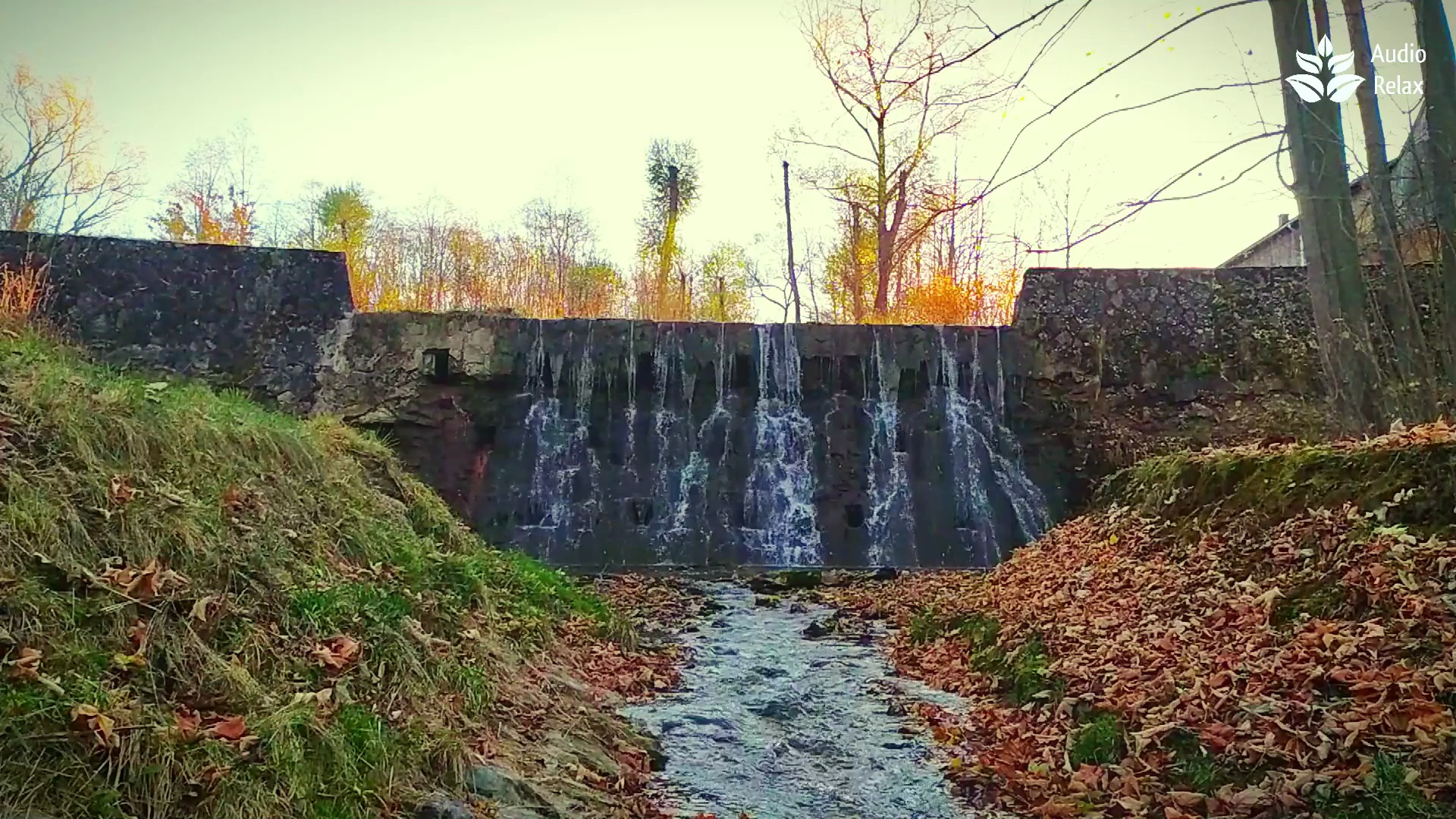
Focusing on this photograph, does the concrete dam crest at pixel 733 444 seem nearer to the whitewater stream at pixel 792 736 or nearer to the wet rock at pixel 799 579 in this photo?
the wet rock at pixel 799 579

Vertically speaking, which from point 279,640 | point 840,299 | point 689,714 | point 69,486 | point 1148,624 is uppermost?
point 840,299

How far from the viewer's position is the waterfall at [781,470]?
1233 centimetres

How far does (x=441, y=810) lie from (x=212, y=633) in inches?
42.3

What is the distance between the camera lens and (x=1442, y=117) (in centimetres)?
597

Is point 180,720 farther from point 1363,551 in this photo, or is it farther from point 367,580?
point 1363,551

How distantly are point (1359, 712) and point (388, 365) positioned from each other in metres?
11.5

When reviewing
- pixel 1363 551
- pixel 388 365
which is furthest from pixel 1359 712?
pixel 388 365

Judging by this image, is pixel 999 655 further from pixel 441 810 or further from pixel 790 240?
pixel 790 240

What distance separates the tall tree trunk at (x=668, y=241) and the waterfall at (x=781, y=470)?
1309 cm

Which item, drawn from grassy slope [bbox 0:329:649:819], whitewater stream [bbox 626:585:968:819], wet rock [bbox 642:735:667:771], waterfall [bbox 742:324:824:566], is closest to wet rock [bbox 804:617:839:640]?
whitewater stream [bbox 626:585:968:819]

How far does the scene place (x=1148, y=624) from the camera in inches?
207

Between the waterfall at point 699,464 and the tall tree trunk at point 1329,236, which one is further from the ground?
the tall tree trunk at point 1329,236

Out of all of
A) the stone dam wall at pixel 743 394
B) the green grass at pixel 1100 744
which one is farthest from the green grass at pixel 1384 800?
the stone dam wall at pixel 743 394

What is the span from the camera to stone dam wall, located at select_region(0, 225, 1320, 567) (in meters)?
12.1
